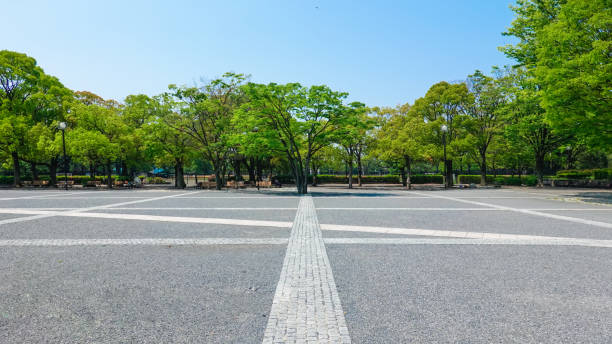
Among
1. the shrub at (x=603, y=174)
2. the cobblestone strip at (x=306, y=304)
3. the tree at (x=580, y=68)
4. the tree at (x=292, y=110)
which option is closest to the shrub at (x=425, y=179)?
the shrub at (x=603, y=174)

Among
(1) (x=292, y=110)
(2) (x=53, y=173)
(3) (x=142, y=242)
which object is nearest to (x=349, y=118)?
(1) (x=292, y=110)

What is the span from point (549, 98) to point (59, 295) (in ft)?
59.4

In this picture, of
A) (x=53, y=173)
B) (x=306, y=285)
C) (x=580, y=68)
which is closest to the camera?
(x=306, y=285)

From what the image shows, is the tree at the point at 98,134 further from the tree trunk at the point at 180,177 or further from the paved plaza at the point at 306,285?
the paved plaza at the point at 306,285

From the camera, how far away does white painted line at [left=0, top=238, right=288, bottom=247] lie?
6012 millimetres

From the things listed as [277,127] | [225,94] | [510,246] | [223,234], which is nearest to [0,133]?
[225,94]

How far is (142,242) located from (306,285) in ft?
13.2

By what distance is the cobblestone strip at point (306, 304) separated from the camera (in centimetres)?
266

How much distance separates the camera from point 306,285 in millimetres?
3834

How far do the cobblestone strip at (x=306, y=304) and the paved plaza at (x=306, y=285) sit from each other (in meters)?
0.02

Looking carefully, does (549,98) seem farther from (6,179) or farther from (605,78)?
(6,179)

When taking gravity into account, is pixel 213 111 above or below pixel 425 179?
above

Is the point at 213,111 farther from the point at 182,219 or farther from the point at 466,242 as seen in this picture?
the point at 466,242

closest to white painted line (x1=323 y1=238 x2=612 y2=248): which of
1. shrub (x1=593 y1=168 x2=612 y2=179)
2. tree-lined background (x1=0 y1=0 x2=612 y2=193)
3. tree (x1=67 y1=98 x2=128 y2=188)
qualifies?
tree-lined background (x1=0 y1=0 x2=612 y2=193)
